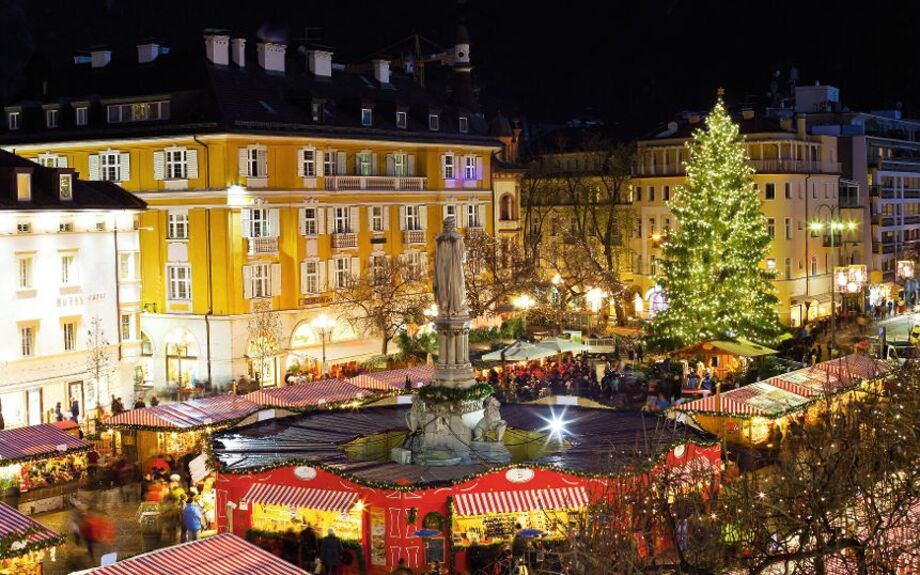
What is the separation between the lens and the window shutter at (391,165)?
71.1 metres

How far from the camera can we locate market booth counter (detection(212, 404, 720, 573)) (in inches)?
1205

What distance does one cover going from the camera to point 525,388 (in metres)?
51.8

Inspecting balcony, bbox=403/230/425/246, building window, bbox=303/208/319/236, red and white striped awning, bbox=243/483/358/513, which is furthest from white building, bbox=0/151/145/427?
red and white striped awning, bbox=243/483/358/513

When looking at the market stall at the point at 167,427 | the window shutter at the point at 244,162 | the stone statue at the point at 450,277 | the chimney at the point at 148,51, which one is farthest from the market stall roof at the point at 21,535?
the chimney at the point at 148,51

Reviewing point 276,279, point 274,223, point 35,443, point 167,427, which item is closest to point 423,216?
point 274,223

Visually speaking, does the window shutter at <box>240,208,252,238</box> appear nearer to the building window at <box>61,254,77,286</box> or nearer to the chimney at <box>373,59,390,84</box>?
the building window at <box>61,254,77,286</box>

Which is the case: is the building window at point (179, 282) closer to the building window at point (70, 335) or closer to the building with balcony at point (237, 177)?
the building with balcony at point (237, 177)

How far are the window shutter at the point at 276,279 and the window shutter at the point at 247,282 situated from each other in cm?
151

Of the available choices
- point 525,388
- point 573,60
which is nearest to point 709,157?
point 525,388

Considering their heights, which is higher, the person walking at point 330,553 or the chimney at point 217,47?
the chimney at point 217,47

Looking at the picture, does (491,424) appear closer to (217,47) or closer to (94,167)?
(217,47)

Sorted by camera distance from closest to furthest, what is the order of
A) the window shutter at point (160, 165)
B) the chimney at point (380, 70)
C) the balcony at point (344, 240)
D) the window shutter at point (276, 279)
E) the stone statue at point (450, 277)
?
the stone statue at point (450, 277), the window shutter at point (160, 165), the window shutter at point (276, 279), the balcony at point (344, 240), the chimney at point (380, 70)

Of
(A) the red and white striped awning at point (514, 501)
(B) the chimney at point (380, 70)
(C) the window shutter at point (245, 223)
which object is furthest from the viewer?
(B) the chimney at point (380, 70)

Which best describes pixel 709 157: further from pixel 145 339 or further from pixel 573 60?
pixel 573 60
